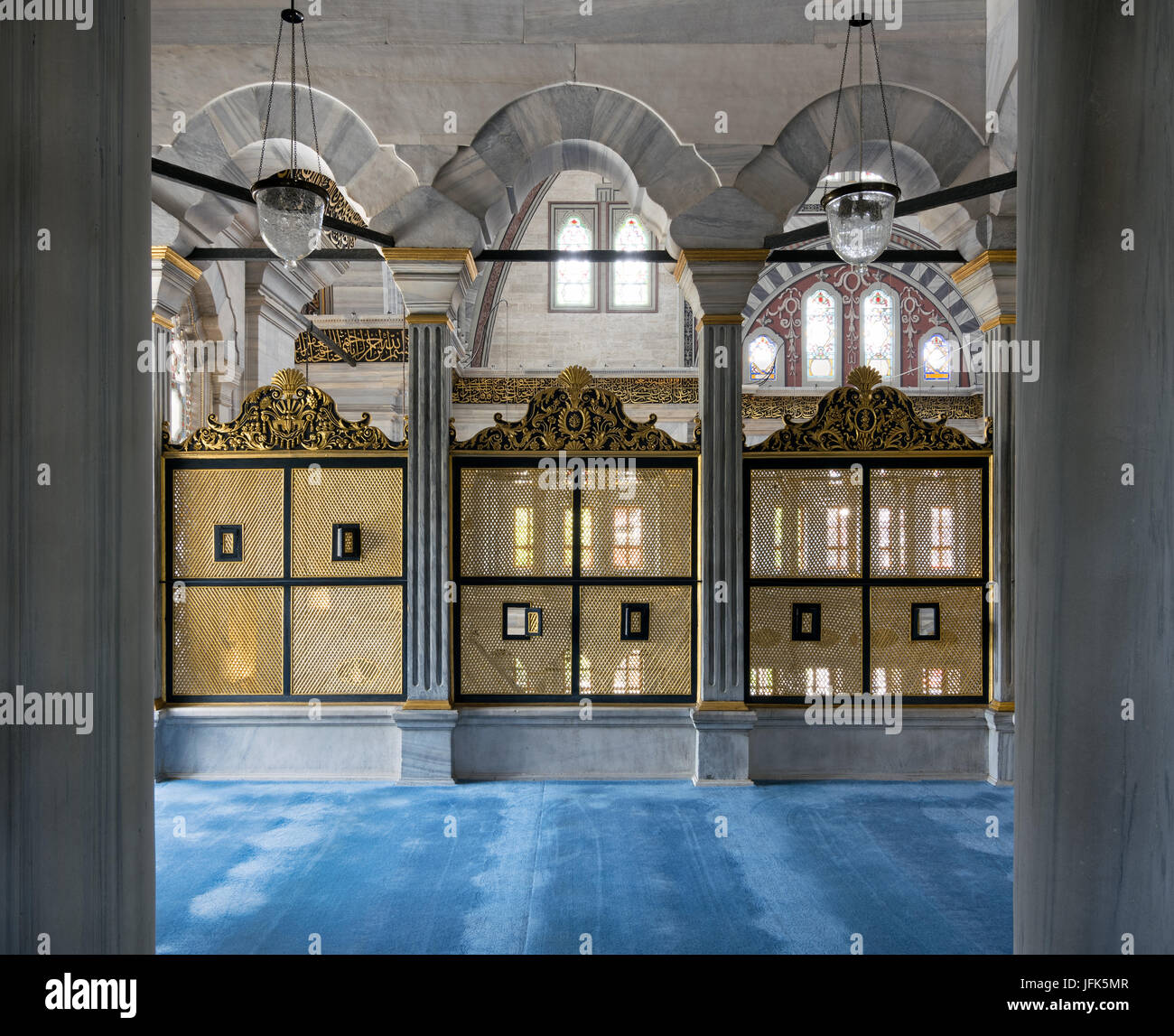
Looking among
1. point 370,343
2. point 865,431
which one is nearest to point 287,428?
point 865,431

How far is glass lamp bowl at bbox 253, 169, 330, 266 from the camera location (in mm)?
4027

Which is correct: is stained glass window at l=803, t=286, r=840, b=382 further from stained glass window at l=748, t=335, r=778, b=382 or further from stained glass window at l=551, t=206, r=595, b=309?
stained glass window at l=551, t=206, r=595, b=309

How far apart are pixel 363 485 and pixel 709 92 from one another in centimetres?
330

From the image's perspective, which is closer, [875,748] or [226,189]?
[226,189]

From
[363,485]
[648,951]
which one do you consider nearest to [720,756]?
[648,951]

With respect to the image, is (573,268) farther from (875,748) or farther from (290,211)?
(875,748)

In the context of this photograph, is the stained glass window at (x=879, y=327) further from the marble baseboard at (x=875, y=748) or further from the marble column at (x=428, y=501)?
the marble column at (x=428, y=501)

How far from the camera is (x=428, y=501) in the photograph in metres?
5.20

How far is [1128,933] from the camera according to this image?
4.39 ft

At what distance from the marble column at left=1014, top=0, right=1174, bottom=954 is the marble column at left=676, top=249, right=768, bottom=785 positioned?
12.1 ft

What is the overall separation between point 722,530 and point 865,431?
1.15 meters

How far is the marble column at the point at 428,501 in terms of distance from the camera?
5.15 m

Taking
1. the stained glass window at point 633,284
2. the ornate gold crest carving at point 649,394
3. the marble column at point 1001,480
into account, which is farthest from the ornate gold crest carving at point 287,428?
the stained glass window at point 633,284
